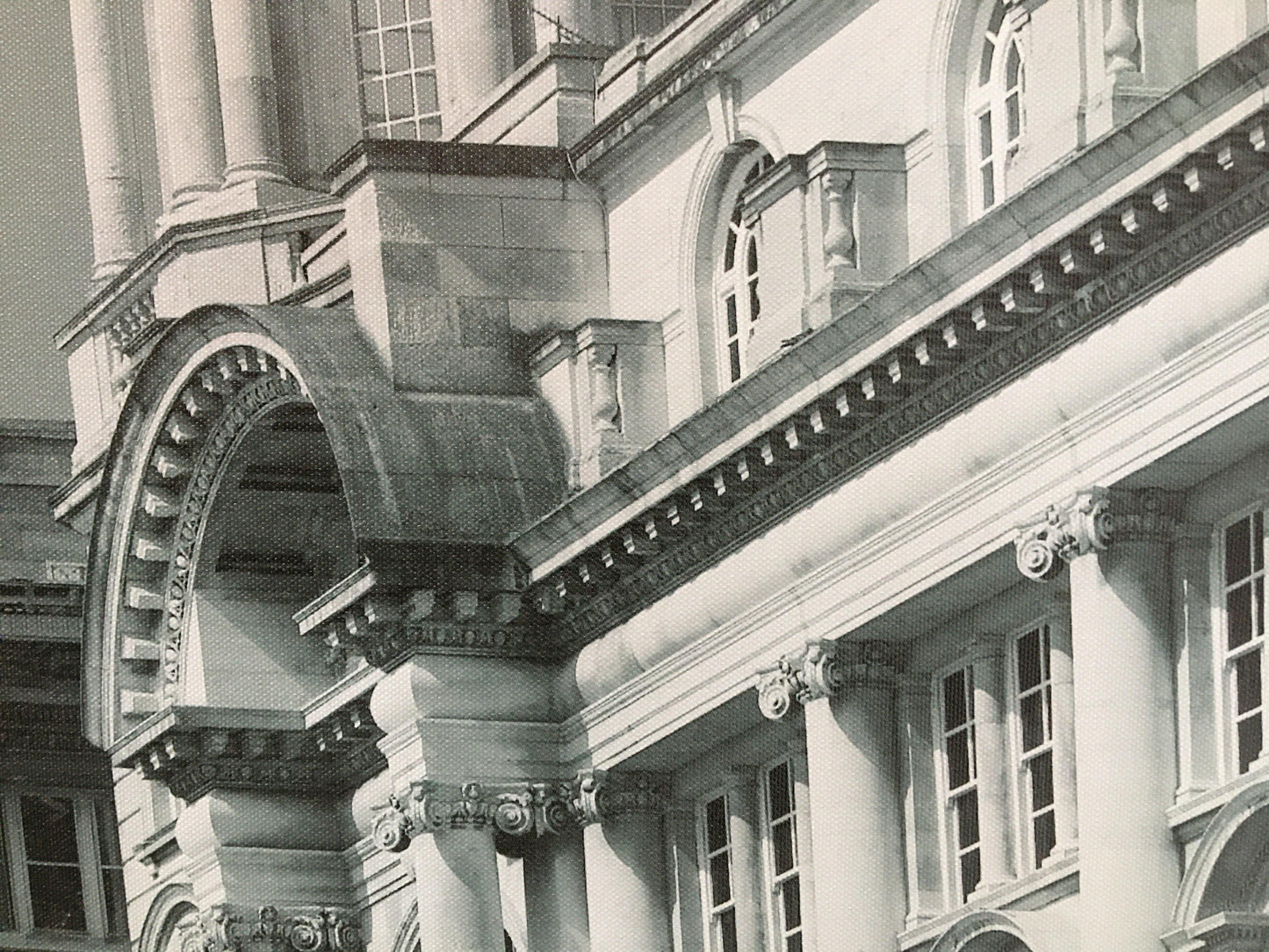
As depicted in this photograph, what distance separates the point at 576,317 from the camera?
5212cm

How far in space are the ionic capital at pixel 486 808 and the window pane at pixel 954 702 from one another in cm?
576

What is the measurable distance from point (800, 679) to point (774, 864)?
2972 millimetres

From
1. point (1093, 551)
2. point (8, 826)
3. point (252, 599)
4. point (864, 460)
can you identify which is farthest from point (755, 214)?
point (8, 826)

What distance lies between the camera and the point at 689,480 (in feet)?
156

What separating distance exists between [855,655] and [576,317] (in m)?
6.56

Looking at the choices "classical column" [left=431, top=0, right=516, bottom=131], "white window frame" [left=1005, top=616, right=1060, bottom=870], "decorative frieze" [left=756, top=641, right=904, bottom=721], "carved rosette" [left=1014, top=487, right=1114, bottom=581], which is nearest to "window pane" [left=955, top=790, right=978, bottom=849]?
"white window frame" [left=1005, top=616, right=1060, bottom=870]

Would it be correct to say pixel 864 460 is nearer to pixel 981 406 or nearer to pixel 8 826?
pixel 981 406

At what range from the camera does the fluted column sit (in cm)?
4644

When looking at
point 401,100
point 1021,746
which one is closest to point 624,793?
point 1021,746

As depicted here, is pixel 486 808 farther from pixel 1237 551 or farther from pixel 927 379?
pixel 1237 551

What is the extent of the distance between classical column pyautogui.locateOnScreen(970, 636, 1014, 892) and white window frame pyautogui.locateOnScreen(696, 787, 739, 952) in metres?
4.67

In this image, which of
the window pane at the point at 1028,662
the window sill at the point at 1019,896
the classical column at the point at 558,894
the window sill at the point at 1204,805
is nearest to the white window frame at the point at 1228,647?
the window sill at the point at 1204,805

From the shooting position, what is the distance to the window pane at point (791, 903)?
49.2 meters

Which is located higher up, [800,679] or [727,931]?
[800,679]
